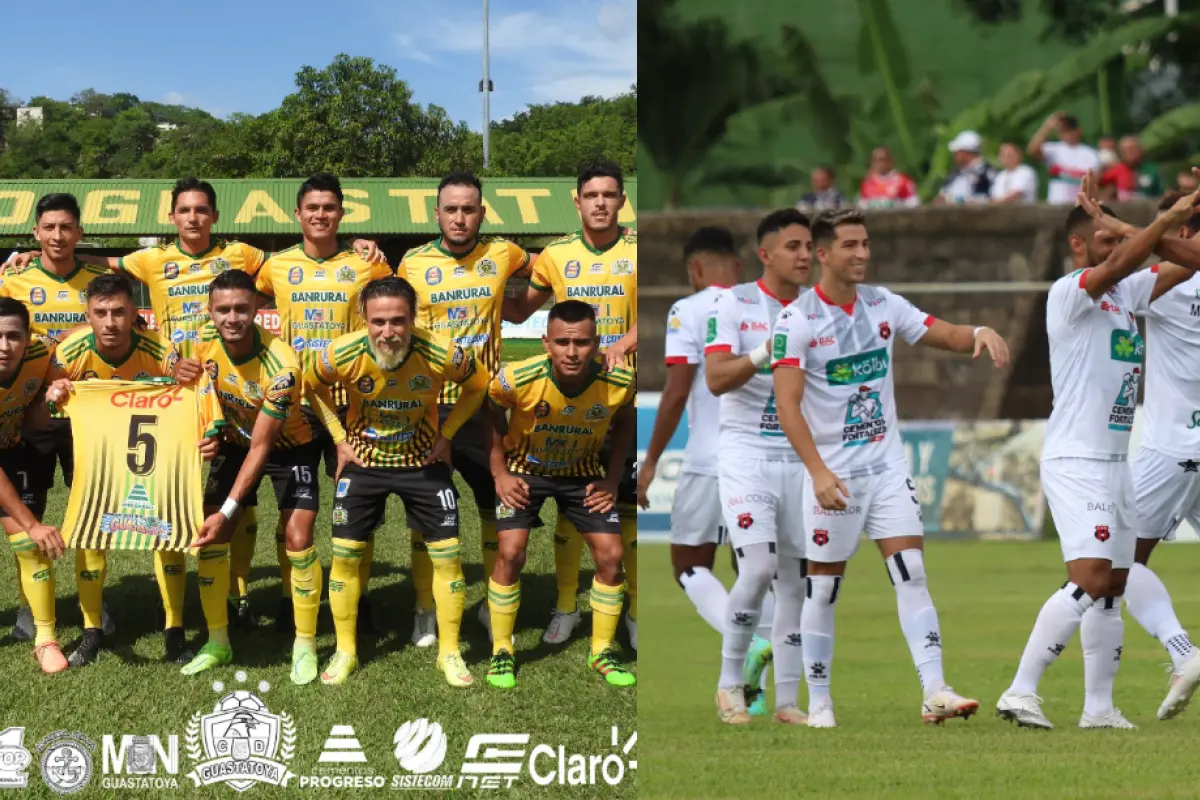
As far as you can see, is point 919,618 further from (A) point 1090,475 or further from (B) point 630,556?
(B) point 630,556

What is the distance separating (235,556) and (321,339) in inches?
51.2

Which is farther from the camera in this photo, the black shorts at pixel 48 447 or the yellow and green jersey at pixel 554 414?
the black shorts at pixel 48 447

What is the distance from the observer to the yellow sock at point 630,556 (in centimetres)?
575

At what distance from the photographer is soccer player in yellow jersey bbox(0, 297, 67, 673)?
5.22 m

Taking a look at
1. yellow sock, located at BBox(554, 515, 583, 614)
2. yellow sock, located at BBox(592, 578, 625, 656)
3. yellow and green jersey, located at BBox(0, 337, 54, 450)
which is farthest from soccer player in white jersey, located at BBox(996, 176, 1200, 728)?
yellow and green jersey, located at BBox(0, 337, 54, 450)

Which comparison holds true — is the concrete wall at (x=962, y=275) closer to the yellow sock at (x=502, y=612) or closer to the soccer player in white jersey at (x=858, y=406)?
the yellow sock at (x=502, y=612)

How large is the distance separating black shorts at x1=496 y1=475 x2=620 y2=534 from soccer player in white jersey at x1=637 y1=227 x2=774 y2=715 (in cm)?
31

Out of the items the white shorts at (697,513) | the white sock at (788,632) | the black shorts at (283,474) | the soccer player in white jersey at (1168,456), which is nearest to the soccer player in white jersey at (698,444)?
the white shorts at (697,513)

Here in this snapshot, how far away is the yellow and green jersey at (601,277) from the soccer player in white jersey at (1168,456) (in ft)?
7.07

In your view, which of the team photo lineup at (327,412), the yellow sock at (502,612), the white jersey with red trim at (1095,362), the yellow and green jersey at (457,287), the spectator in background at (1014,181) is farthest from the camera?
the spectator in background at (1014,181)

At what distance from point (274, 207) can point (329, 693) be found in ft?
63.0

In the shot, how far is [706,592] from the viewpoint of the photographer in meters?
5.02

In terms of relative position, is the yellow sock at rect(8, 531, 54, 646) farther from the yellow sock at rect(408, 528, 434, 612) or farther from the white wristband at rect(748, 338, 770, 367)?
the white wristband at rect(748, 338, 770, 367)

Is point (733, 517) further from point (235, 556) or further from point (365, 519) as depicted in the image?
point (235, 556)
